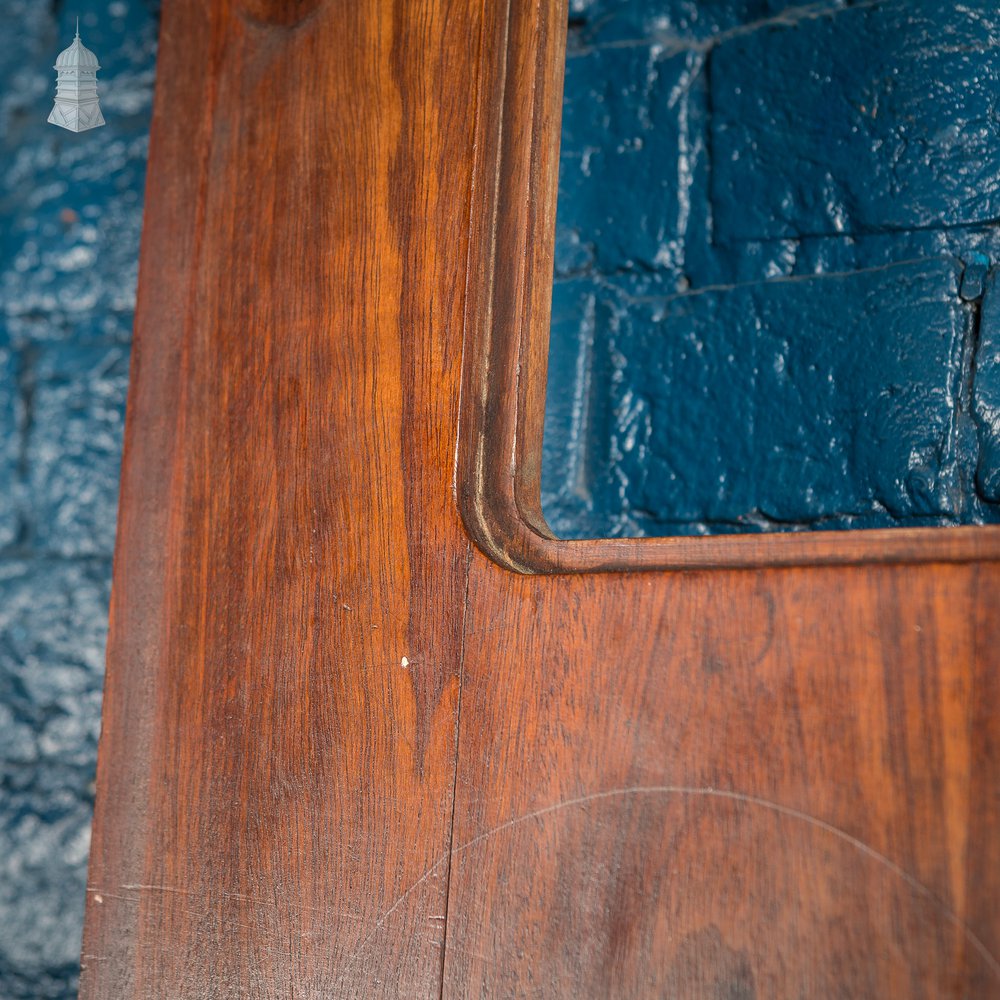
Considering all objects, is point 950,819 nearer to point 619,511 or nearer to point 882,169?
point 619,511

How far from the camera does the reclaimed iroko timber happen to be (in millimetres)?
529

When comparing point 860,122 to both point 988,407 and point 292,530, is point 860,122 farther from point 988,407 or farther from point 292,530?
point 292,530

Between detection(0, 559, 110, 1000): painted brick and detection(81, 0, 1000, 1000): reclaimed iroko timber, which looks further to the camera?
detection(0, 559, 110, 1000): painted brick

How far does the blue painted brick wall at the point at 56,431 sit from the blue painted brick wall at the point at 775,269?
57cm

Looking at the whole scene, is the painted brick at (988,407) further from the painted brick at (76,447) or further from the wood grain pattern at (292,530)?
the painted brick at (76,447)

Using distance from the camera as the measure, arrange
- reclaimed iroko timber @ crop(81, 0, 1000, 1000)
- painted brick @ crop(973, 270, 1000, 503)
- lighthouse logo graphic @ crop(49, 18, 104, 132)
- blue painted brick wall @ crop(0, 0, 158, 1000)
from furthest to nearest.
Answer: blue painted brick wall @ crop(0, 0, 158, 1000) → lighthouse logo graphic @ crop(49, 18, 104, 132) → painted brick @ crop(973, 270, 1000, 503) → reclaimed iroko timber @ crop(81, 0, 1000, 1000)

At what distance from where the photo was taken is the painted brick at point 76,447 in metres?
1.30

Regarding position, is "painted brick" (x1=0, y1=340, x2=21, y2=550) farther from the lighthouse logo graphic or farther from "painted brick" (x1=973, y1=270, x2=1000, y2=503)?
"painted brick" (x1=973, y1=270, x2=1000, y2=503)

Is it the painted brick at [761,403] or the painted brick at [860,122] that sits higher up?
the painted brick at [860,122]

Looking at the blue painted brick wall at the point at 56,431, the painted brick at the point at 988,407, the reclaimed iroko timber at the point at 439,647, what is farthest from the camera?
the blue painted brick wall at the point at 56,431

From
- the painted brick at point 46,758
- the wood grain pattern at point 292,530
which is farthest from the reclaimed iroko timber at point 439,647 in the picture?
the painted brick at point 46,758

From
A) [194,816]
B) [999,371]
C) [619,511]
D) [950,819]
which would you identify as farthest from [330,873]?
[999,371]

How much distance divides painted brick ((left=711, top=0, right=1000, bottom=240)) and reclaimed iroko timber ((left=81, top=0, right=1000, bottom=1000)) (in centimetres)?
40

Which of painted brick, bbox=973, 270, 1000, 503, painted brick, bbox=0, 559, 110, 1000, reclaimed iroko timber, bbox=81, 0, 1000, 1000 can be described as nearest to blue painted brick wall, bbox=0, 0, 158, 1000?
painted brick, bbox=0, 559, 110, 1000
